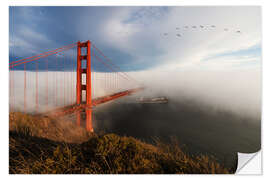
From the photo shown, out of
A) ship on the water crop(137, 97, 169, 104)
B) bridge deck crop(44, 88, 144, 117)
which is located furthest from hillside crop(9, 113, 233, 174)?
ship on the water crop(137, 97, 169, 104)

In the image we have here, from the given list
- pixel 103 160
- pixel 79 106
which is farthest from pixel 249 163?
pixel 79 106

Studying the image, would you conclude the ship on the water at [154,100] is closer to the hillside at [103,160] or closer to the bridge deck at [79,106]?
the bridge deck at [79,106]

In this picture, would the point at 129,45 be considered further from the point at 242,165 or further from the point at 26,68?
the point at 242,165

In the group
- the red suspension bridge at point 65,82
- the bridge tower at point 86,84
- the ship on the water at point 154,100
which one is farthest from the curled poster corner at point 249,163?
the bridge tower at point 86,84

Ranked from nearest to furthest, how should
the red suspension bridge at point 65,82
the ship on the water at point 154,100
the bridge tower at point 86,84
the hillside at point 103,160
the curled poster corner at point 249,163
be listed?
1. the hillside at point 103,160
2. the curled poster corner at point 249,163
3. the red suspension bridge at point 65,82
4. the bridge tower at point 86,84
5. the ship on the water at point 154,100

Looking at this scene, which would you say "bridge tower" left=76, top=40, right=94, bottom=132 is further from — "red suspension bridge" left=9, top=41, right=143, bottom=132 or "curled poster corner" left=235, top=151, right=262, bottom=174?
"curled poster corner" left=235, top=151, right=262, bottom=174
